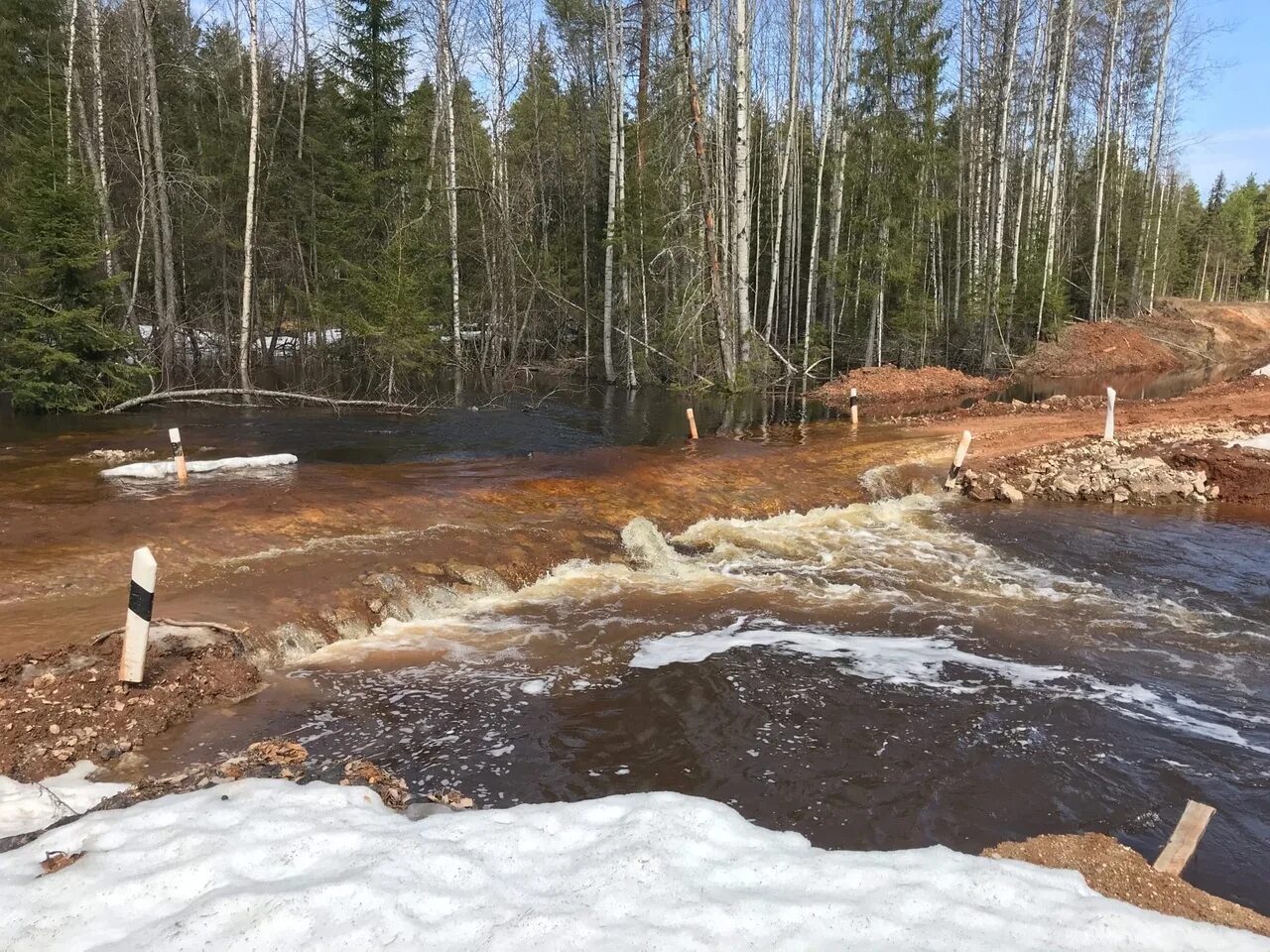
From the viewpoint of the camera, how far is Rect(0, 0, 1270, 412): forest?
18.8 metres

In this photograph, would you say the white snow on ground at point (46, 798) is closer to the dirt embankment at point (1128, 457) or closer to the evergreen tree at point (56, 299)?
the dirt embankment at point (1128, 457)

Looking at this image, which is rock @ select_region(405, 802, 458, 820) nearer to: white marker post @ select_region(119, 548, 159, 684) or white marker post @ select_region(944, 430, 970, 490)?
white marker post @ select_region(119, 548, 159, 684)

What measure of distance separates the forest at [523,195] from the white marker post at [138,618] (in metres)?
12.7

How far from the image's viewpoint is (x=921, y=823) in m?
4.20

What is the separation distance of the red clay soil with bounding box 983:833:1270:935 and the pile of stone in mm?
9271

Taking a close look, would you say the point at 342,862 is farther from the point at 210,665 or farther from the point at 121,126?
the point at 121,126

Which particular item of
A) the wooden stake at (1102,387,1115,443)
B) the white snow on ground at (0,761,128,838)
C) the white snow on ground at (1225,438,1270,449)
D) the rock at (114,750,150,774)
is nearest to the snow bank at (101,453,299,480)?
the rock at (114,750,150,774)

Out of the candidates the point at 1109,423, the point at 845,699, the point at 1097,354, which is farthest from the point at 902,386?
the point at 845,699

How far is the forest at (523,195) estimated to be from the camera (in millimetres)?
18797

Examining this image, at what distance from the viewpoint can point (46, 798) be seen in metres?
4.09

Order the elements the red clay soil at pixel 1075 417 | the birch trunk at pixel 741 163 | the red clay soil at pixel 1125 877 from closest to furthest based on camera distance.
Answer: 1. the red clay soil at pixel 1125 877
2. the red clay soil at pixel 1075 417
3. the birch trunk at pixel 741 163

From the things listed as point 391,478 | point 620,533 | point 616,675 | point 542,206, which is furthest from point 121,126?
point 616,675

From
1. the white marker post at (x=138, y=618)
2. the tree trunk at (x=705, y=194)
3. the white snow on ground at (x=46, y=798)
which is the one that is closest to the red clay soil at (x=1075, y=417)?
the tree trunk at (x=705, y=194)

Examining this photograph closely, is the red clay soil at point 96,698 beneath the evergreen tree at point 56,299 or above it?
beneath
